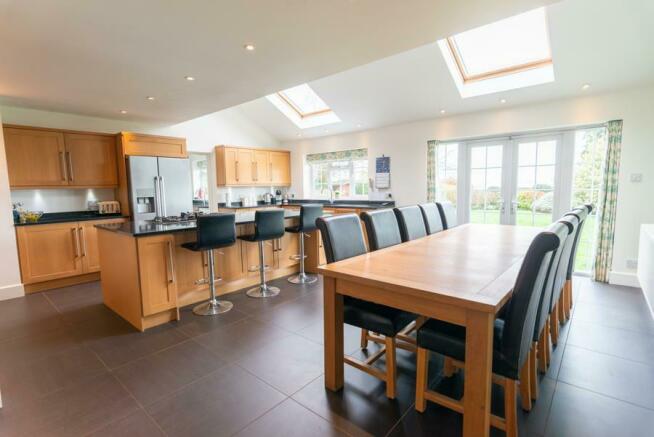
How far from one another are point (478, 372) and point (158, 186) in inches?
190

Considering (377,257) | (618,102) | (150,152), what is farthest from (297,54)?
(618,102)

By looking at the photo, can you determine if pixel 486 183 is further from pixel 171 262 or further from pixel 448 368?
pixel 171 262

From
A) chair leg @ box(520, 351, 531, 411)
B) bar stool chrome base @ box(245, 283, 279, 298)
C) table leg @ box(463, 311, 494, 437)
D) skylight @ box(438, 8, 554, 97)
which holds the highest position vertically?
skylight @ box(438, 8, 554, 97)

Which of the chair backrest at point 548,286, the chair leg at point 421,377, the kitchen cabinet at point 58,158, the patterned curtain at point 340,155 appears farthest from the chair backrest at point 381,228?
the kitchen cabinet at point 58,158

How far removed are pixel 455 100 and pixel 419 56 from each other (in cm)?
93

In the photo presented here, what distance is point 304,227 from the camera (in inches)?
151

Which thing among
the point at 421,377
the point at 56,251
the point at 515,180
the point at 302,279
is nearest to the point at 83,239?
the point at 56,251

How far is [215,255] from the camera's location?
3463 mm

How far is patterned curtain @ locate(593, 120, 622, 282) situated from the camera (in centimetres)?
362

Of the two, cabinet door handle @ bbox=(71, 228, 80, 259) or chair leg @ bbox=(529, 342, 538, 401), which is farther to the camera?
cabinet door handle @ bbox=(71, 228, 80, 259)

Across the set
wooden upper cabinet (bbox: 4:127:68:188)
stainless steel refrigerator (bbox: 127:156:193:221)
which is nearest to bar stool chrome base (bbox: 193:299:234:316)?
stainless steel refrigerator (bbox: 127:156:193:221)

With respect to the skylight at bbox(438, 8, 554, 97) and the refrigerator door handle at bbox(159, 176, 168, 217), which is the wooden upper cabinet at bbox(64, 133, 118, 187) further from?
the skylight at bbox(438, 8, 554, 97)

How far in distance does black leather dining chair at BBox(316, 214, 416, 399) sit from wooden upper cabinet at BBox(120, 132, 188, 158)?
384cm

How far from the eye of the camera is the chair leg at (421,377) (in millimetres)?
1649
